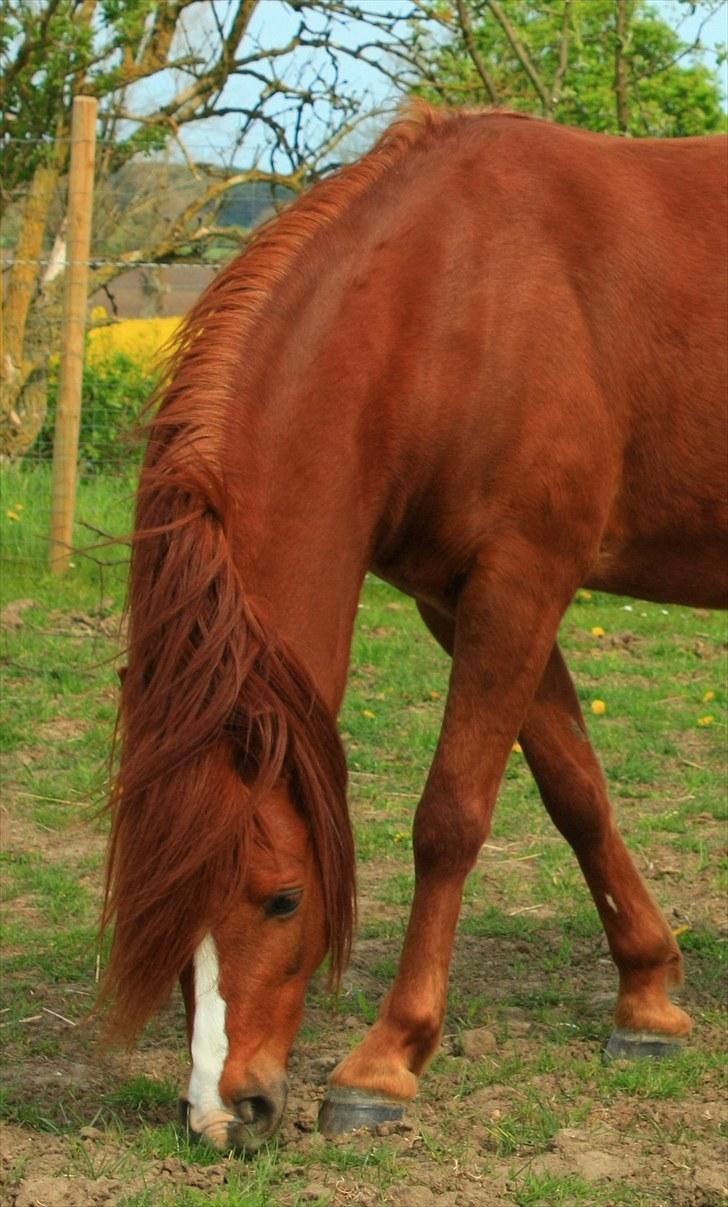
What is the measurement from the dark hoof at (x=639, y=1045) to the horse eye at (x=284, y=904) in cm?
104

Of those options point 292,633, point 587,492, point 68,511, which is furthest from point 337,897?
point 68,511

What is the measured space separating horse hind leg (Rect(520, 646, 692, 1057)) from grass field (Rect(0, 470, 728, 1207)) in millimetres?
153

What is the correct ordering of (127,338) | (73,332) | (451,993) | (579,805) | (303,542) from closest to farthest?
(303,542) < (579,805) < (451,993) < (73,332) < (127,338)

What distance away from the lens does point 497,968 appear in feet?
13.0

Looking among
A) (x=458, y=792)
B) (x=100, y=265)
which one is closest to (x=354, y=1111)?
(x=458, y=792)

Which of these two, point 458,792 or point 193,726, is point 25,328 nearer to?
point 458,792

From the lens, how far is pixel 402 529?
3.13m

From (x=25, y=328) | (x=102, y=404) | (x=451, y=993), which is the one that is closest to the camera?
(x=451, y=993)

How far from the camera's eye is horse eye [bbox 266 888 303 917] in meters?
2.75

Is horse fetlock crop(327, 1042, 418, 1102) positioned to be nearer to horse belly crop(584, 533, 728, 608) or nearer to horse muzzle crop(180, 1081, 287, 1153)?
horse muzzle crop(180, 1081, 287, 1153)

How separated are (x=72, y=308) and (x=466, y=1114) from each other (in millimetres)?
5999

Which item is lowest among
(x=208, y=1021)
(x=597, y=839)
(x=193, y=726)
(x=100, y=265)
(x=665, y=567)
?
(x=208, y=1021)

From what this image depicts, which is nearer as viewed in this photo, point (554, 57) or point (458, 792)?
point (458, 792)

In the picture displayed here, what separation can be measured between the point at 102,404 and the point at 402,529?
7.07m
